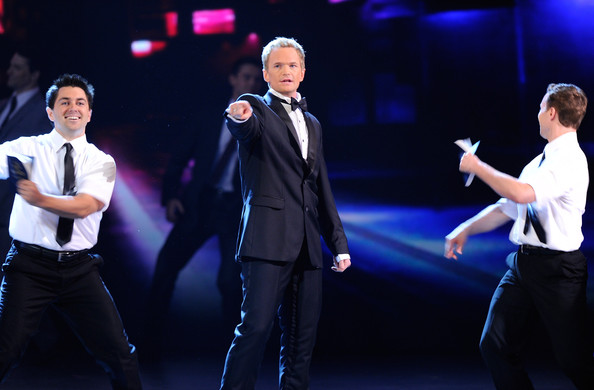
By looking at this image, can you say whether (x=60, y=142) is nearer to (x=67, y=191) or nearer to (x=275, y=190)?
(x=67, y=191)

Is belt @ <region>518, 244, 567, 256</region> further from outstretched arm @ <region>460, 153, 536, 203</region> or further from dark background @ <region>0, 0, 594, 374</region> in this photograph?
dark background @ <region>0, 0, 594, 374</region>

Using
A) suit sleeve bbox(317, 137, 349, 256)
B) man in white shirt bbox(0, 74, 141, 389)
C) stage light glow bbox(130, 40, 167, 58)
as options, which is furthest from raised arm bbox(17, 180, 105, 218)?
stage light glow bbox(130, 40, 167, 58)

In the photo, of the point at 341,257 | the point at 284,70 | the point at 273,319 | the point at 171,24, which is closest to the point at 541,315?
the point at 341,257

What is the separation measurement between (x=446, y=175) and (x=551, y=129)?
1823 millimetres

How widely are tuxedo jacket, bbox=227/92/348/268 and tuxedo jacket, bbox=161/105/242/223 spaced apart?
5.92 feet

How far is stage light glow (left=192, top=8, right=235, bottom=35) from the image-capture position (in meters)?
4.74

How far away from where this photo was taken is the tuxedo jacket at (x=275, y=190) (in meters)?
2.84

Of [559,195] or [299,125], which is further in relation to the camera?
[299,125]

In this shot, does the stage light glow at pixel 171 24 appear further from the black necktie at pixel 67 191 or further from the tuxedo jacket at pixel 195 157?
the black necktie at pixel 67 191

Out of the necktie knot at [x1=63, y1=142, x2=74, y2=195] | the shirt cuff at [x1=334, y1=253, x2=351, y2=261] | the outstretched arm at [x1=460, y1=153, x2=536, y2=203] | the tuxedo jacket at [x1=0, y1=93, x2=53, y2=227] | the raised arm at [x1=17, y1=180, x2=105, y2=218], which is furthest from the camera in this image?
the tuxedo jacket at [x1=0, y1=93, x2=53, y2=227]

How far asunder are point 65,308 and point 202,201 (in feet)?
6.48

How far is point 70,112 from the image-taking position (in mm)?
2971

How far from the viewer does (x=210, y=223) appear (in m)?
4.77

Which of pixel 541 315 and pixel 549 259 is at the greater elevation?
pixel 549 259
